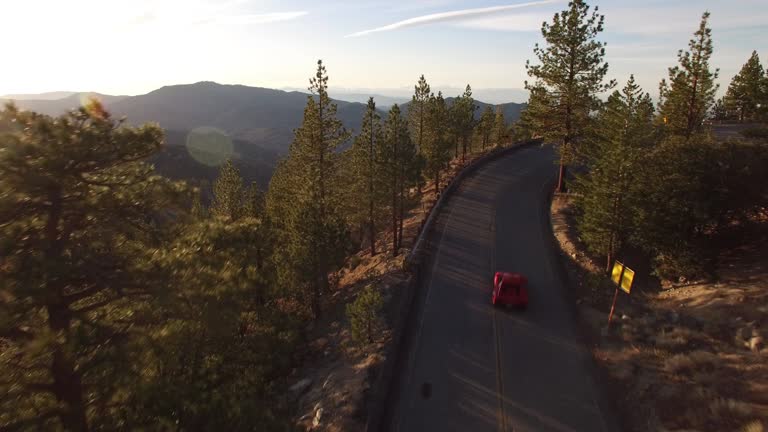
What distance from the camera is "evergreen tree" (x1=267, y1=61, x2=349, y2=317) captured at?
914 inches

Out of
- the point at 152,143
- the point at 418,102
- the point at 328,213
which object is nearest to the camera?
the point at 152,143

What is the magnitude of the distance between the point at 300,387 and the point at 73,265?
37.7 ft

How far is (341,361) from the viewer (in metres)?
17.2

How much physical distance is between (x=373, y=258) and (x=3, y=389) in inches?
986

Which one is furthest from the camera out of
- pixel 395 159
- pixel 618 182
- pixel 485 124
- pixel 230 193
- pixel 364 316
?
pixel 485 124

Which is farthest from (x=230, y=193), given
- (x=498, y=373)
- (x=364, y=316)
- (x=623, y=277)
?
(x=623, y=277)

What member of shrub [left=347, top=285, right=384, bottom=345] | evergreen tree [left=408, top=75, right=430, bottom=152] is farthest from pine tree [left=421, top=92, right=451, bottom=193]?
shrub [left=347, top=285, right=384, bottom=345]

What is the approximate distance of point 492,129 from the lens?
6650 cm

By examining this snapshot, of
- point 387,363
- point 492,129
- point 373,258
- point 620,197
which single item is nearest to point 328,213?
point 373,258

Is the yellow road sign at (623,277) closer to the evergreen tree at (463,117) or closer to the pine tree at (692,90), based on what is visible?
the pine tree at (692,90)

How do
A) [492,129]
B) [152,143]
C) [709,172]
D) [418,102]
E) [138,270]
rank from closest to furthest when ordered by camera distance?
[138,270] → [152,143] → [709,172] → [418,102] → [492,129]

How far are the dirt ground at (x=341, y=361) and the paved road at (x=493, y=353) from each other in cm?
136

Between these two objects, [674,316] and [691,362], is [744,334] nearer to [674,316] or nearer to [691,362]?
[691,362]

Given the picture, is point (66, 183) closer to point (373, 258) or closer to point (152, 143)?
point (152, 143)
